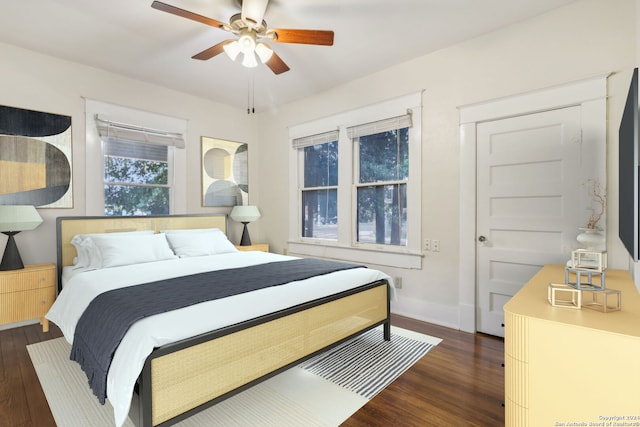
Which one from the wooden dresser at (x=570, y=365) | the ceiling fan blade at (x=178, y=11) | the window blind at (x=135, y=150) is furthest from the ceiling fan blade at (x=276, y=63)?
the wooden dresser at (x=570, y=365)

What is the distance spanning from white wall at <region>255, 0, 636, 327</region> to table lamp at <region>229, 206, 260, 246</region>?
5.08ft

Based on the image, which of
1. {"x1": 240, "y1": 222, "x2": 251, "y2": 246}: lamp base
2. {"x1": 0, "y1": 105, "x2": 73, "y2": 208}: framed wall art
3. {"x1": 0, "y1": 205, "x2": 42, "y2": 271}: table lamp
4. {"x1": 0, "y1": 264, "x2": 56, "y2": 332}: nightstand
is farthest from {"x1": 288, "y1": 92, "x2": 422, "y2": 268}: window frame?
{"x1": 0, "y1": 205, "x2": 42, "y2": 271}: table lamp

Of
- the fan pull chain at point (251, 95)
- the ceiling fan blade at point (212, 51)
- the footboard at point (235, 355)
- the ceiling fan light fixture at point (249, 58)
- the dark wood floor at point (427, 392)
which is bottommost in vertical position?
the dark wood floor at point (427, 392)

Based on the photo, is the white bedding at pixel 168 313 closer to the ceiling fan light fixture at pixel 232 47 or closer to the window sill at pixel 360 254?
the window sill at pixel 360 254

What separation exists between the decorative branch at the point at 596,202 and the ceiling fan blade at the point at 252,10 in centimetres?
280

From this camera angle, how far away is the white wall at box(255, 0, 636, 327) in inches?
95.8

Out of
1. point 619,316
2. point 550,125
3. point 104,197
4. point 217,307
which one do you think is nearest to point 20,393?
point 217,307

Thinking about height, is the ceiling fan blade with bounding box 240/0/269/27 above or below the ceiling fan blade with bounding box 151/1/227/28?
above

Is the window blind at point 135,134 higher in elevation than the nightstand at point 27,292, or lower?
higher

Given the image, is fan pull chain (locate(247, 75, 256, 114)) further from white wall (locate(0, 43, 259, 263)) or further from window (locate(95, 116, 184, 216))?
window (locate(95, 116, 184, 216))

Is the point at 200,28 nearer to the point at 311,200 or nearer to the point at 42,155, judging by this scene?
the point at 42,155

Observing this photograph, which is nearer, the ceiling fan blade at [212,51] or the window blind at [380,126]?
the ceiling fan blade at [212,51]

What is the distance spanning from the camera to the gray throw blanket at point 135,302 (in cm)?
170

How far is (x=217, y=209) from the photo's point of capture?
16.0 feet
